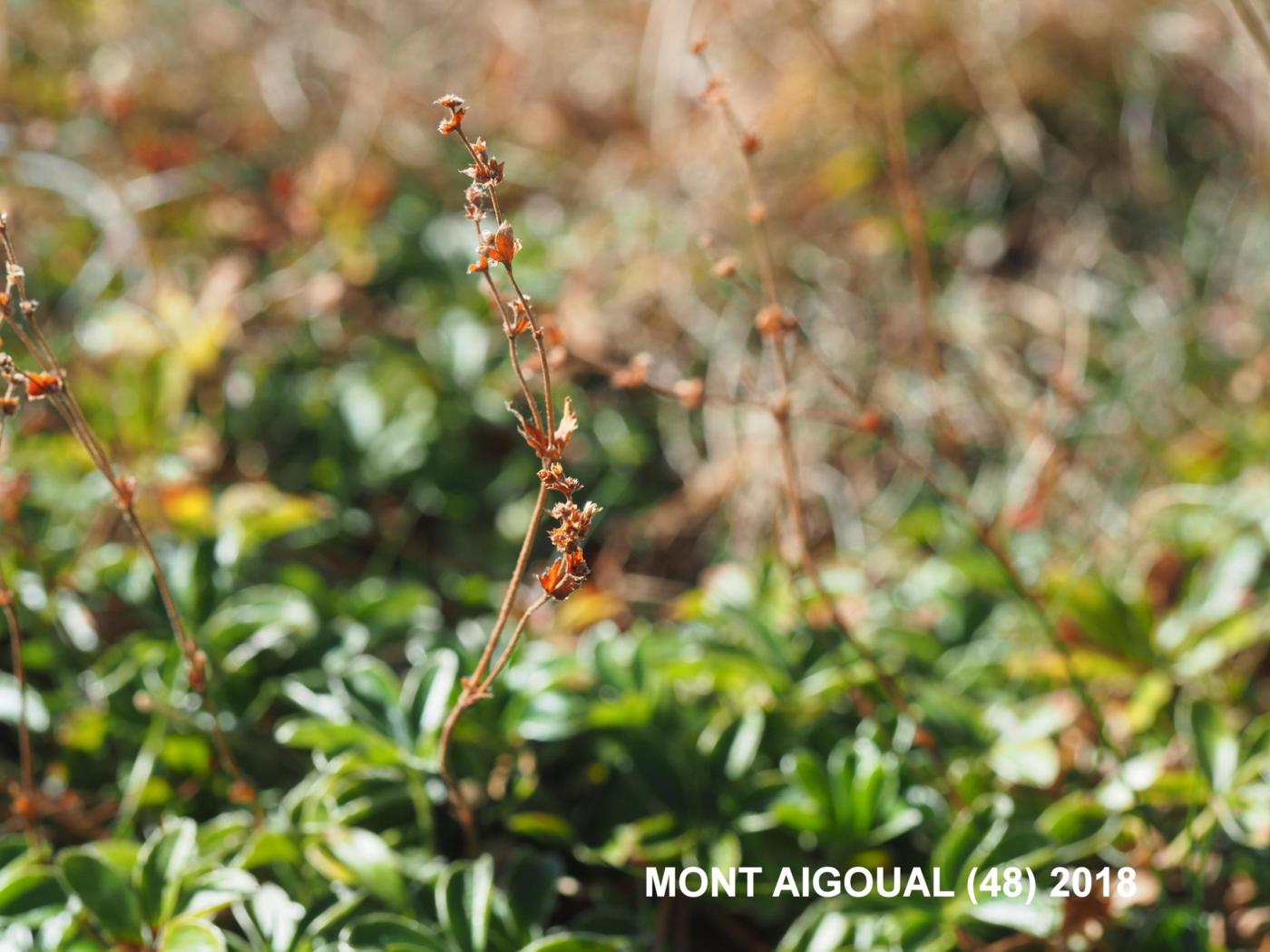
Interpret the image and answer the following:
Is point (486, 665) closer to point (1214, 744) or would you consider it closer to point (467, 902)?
point (467, 902)

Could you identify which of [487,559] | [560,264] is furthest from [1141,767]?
[560,264]

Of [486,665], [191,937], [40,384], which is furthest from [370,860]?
[40,384]

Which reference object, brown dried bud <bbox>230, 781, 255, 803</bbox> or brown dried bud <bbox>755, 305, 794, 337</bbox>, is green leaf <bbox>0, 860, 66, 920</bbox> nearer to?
brown dried bud <bbox>230, 781, 255, 803</bbox>

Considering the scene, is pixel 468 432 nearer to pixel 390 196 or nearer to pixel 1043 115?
pixel 390 196

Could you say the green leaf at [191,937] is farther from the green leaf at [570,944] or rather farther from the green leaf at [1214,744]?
the green leaf at [1214,744]

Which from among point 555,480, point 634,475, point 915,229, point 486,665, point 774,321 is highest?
point 915,229

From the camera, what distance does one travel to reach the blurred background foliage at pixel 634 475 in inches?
53.9

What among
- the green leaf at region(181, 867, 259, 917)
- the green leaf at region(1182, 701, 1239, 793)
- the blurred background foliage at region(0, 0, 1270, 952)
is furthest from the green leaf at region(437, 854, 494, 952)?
the green leaf at region(1182, 701, 1239, 793)

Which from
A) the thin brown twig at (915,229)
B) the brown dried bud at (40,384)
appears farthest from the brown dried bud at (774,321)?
the brown dried bud at (40,384)

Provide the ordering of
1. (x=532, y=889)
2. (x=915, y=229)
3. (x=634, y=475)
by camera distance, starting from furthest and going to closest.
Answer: (x=634, y=475), (x=915, y=229), (x=532, y=889)

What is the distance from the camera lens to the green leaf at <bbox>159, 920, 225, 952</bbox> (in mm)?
1155

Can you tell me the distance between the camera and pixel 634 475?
7.43ft

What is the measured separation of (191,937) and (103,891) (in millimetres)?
151

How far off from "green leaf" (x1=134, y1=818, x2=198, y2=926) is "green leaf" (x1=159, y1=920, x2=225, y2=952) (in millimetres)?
37
